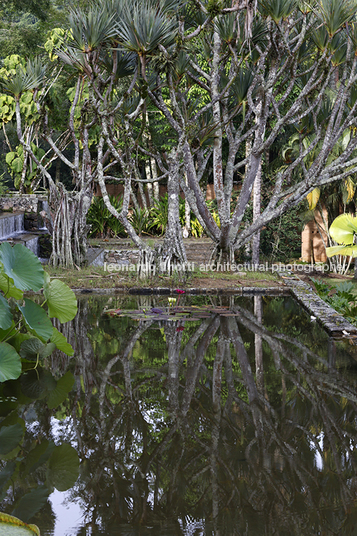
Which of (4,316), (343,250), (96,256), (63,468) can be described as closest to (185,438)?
(63,468)

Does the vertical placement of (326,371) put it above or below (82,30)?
below

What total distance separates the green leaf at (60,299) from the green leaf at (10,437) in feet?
3.79

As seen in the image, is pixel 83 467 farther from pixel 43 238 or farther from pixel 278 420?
pixel 43 238

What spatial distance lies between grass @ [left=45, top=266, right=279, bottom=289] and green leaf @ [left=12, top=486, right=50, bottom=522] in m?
6.21

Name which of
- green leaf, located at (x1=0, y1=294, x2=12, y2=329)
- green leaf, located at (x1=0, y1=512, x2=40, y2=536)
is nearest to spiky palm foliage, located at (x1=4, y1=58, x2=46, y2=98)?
green leaf, located at (x1=0, y1=294, x2=12, y2=329)

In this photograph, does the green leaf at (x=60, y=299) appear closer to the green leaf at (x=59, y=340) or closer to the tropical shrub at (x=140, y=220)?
the green leaf at (x=59, y=340)

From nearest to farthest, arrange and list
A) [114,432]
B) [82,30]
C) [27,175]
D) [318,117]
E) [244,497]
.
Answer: [244,497], [114,432], [82,30], [318,117], [27,175]

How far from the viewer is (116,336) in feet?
18.4

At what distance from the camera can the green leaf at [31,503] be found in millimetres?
2289

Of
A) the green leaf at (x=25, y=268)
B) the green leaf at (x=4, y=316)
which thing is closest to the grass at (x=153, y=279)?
the green leaf at (x=25, y=268)

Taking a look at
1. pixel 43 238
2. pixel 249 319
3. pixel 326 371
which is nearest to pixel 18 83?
pixel 43 238

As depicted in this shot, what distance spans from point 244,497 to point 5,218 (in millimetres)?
10830

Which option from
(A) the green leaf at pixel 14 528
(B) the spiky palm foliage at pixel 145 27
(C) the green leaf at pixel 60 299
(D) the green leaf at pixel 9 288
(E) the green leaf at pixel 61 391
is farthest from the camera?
(B) the spiky palm foliage at pixel 145 27

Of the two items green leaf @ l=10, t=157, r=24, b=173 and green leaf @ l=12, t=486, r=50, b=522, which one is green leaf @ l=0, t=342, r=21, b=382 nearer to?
green leaf @ l=12, t=486, r=50, b=522
